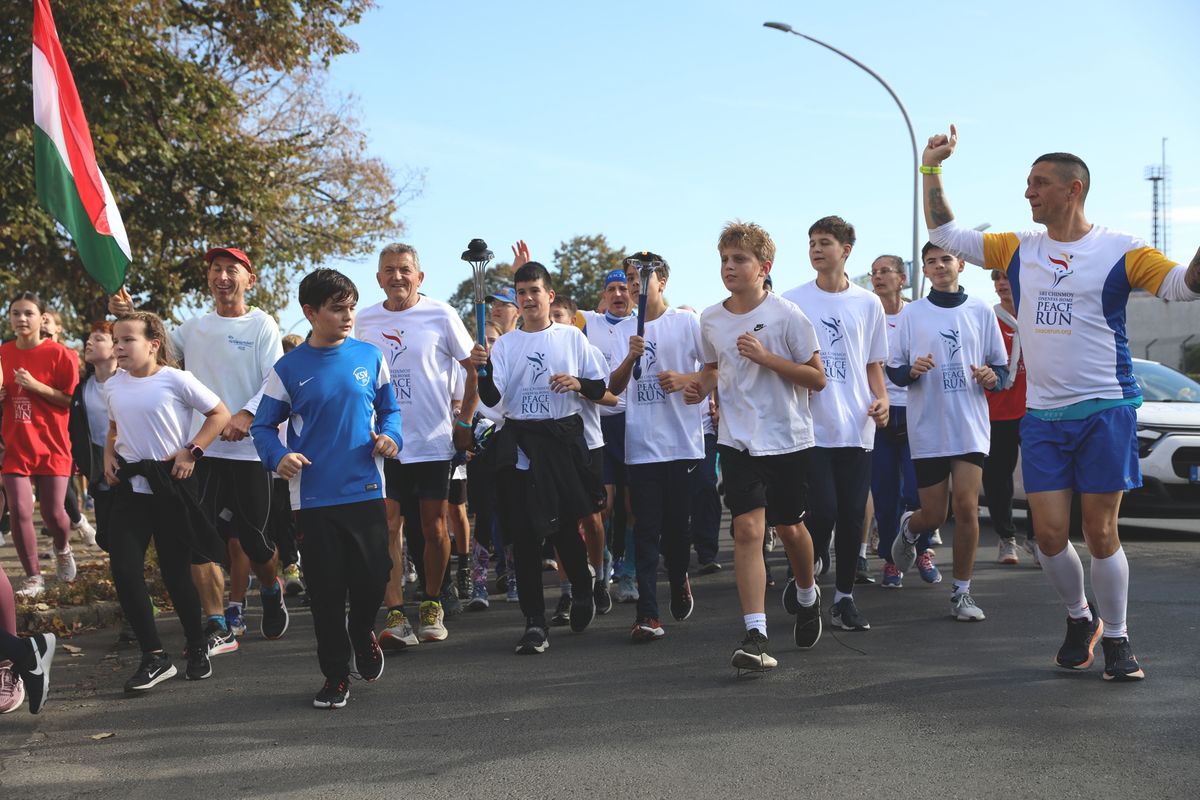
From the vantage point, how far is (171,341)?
6.71 m

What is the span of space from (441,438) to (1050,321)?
338 cm

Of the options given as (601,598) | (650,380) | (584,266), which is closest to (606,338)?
(650,380)

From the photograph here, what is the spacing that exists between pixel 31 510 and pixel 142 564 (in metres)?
3.57

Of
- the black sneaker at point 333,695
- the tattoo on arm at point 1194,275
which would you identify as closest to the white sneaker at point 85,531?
the black sneaker at point 333,695

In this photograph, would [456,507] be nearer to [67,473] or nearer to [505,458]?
[505,458]

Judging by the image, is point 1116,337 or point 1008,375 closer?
point 1116,337

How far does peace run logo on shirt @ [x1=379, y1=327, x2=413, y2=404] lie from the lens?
288 inches

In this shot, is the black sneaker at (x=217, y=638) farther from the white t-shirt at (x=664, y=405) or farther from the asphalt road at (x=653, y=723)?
the white t-shirt at (x=664, y=405)

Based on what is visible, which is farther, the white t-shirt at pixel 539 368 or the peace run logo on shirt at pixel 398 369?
the peace run logo on shirt at pixel 398 369

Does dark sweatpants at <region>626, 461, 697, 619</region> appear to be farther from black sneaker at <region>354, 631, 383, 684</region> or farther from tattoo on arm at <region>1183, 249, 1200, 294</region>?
tattoo on arm at <region>1183, 249, 1200, 294</region>

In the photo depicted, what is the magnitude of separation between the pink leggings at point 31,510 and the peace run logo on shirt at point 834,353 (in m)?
5.69

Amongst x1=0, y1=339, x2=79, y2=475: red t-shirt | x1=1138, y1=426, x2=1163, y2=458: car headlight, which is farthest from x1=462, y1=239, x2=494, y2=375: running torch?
x1=1138, y1=426, x2=1163, y2=458: car headlight

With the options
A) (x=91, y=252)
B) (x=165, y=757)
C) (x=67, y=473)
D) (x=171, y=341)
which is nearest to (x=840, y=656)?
(x=165, y=757)

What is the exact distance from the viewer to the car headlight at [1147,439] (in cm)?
1081
